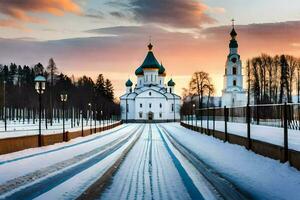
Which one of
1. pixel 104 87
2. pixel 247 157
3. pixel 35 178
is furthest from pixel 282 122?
pixel 104 87

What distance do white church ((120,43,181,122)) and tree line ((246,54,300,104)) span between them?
39.7m

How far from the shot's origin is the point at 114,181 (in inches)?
516

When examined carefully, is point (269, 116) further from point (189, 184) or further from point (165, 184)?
point (165, 184)

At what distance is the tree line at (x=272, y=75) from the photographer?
97.2m

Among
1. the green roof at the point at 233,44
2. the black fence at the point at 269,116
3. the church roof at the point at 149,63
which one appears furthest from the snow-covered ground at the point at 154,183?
the church roof at the point at 149,63

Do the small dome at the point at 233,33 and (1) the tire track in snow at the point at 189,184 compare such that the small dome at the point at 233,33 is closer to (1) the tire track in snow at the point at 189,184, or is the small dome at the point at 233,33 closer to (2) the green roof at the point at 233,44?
(2) the green roof at the point at 233,44

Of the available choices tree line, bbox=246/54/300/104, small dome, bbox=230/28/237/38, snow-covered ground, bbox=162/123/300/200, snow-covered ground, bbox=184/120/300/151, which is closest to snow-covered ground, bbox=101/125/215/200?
snow-covered ground, bbox=162/123/300/200

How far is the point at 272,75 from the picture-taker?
326ft

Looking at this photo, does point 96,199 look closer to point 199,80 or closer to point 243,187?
point 243,187

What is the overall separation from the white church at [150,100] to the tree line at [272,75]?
3965 cm

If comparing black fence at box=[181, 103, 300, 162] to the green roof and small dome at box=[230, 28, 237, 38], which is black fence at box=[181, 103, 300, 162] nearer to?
small dome at box=[230, 28, 237, 38]

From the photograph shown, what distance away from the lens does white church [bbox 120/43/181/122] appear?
136 metres

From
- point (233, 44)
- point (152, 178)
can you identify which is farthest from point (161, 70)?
point (152, 178)

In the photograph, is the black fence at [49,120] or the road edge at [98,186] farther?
the black fence at [49,120]
